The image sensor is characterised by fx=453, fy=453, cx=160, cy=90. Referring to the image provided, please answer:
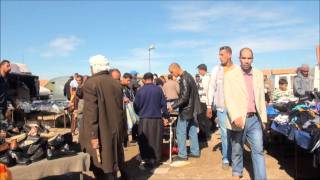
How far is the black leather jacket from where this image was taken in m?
8.26

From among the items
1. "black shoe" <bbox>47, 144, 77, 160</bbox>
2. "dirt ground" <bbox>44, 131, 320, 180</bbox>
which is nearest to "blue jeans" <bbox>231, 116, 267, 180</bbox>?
"dirt ground" <bbox>44, 131, 320, 180</bbox>

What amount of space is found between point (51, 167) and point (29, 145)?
0.41 m

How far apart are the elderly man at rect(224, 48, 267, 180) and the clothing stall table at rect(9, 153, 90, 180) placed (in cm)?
195

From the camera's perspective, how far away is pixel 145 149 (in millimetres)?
8047

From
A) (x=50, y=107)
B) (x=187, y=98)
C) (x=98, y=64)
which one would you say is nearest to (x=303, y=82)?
(x=187, y=98)

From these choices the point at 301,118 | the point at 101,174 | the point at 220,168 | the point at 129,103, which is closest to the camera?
the point at 101,174

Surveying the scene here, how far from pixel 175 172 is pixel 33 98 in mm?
10676

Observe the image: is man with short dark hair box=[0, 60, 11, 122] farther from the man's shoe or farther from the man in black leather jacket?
the man's shoe

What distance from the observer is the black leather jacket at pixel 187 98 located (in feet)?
27.1

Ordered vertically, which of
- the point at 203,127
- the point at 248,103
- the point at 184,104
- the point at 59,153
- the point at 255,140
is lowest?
the point at 203,127

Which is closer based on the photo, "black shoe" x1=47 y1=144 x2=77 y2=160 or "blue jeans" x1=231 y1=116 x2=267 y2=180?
"black shoe" x1=47 y1=144 x2=77 y2=160

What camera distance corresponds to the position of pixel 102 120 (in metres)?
5.66

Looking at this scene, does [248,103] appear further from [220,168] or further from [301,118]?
[220,168]

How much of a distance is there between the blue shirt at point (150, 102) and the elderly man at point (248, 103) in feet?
7.32
